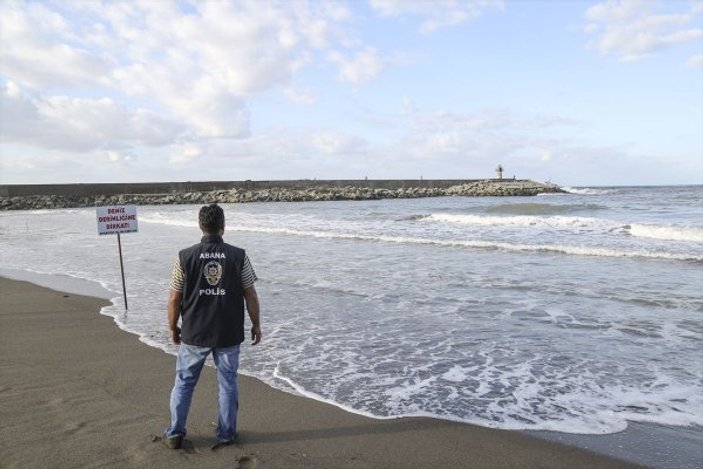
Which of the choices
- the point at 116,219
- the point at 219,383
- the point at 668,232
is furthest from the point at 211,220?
Answer: the point at 668,232

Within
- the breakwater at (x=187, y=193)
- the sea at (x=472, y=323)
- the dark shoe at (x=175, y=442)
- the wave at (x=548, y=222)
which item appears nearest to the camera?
the dark shoe at (x=175, y=442)

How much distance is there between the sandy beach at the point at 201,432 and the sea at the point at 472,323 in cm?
33

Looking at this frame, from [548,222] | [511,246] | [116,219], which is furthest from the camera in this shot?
[548,222]

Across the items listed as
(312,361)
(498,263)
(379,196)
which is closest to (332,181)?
(379,196)

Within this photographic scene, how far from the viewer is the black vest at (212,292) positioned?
140 inches

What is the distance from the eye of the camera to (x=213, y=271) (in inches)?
140

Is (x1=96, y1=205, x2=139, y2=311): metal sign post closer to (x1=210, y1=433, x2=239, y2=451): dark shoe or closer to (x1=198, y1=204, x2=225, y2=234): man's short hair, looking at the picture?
(x1=198, y1=204, x2=225, y2=234): man's short hair

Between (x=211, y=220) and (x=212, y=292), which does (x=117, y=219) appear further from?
(x=212, y=292)

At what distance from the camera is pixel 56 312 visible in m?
7.93

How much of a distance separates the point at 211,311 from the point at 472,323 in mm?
4680

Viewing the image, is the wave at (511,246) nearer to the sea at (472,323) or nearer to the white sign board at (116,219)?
the sea at (472,323)

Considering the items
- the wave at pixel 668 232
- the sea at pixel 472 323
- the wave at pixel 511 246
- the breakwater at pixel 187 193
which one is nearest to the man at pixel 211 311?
the sea at pixel 472 323

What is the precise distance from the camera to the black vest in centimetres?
357

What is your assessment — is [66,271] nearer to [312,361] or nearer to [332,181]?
[312,361]
